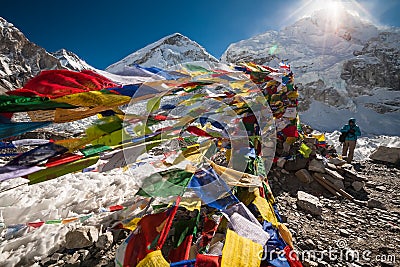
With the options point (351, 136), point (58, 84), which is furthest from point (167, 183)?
point (351, 136)

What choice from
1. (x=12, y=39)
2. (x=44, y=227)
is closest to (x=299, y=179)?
(x=44, y=227)

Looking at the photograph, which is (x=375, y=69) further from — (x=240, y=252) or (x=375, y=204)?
(x=240, y=252)

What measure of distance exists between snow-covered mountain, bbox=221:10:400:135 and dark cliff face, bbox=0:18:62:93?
44504mm

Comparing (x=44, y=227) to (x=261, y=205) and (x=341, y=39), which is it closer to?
(x=261, y=205)

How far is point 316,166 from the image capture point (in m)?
4.16

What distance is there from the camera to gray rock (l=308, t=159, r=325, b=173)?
4105mm

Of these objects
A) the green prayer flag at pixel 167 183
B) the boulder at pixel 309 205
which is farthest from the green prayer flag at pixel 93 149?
the boulder at pixel 309 205

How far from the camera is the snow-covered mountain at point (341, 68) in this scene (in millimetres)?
39781

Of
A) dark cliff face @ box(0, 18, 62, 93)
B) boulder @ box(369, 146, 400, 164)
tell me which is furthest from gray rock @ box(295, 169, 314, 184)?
dark cliff face @ box(0, 18, 62, 93)

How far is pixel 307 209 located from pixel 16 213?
3546 mm

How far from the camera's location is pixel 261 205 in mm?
1952

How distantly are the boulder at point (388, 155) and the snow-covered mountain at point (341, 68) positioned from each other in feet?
96.5

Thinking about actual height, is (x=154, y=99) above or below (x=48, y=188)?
above

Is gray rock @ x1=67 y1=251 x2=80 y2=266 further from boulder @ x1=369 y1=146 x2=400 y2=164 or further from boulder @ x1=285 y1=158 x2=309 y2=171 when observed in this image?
boulder @ x1=369 y1=146 x2=400 y2=164
